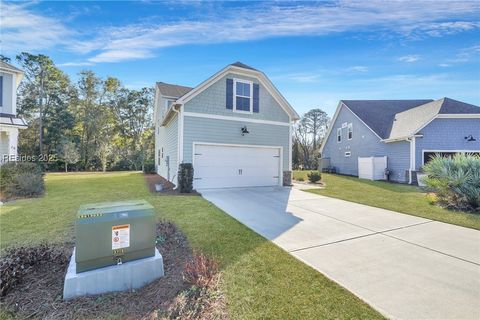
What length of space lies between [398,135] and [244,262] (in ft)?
53.7

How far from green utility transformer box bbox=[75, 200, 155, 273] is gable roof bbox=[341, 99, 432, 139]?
18.2 metres

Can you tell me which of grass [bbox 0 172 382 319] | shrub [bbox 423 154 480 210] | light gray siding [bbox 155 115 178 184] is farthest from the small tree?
shrub [bbox 423 154 480 210]

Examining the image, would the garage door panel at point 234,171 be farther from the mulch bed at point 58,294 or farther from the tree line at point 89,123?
the tree line at point 89,123

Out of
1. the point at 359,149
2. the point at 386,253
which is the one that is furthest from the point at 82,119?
the point at 386,253

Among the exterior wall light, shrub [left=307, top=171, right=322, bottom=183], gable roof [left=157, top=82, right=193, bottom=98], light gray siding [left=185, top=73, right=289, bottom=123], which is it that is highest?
gable roof [left=157, top=82, right=193, bottom=98]

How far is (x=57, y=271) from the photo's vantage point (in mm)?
3064

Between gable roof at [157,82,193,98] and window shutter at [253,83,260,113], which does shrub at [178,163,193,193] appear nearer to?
window shutter at [253,83,260,113]

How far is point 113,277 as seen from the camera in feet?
9.03

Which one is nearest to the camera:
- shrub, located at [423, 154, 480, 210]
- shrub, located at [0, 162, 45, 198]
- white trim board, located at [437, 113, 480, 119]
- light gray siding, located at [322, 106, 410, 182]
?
Result: shrub, located at [423, 154, 480, 210]

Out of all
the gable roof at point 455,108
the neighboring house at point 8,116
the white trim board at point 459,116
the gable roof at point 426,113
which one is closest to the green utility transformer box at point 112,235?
the neighboring house at point 8,116

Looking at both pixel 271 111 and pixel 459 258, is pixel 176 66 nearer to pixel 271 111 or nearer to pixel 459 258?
pixel 271 111

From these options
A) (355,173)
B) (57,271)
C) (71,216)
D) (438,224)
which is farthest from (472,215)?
(355,173)

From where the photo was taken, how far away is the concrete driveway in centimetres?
265

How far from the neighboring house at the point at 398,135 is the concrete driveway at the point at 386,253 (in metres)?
10.4
